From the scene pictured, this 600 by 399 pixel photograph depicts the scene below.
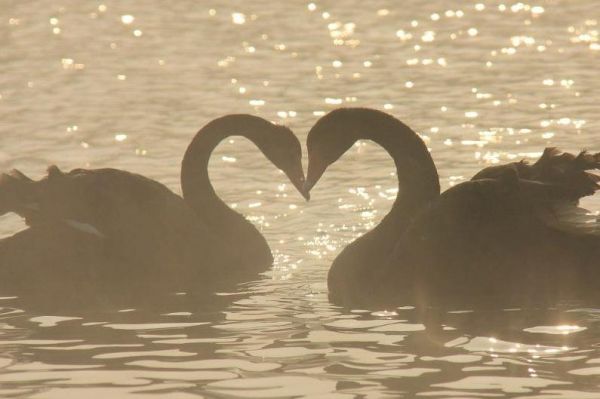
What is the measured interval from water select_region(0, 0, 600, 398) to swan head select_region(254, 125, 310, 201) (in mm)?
600

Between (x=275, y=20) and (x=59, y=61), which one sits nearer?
(x=59, y=61)

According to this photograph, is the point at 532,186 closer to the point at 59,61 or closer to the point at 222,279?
the point at 222,279

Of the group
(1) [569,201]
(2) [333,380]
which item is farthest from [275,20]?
(2) [333,380]

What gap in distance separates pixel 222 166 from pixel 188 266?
4613 millimetres

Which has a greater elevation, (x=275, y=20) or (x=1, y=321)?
(x=275, y=20)

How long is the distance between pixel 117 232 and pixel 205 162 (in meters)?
1.51

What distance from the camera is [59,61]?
1069 inches

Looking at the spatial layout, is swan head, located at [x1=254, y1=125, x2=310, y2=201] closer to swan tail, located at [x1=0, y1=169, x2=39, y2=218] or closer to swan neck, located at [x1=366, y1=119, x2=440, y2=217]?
swan neck, located at [x1=366, y1=119, x2=440, y2=217]

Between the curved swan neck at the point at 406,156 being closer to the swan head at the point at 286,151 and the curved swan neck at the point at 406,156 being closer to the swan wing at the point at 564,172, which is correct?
the swan wing at the point at 564,172

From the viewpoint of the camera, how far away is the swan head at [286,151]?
15.2m

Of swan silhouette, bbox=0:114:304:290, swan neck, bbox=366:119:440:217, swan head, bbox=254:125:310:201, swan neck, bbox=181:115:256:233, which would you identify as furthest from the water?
swan neck, bbox=366:119:440:217

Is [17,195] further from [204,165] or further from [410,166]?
[410,166]

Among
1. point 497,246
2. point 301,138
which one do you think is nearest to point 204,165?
point 497,246

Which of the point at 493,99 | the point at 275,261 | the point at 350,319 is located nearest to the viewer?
the point at 350,319
